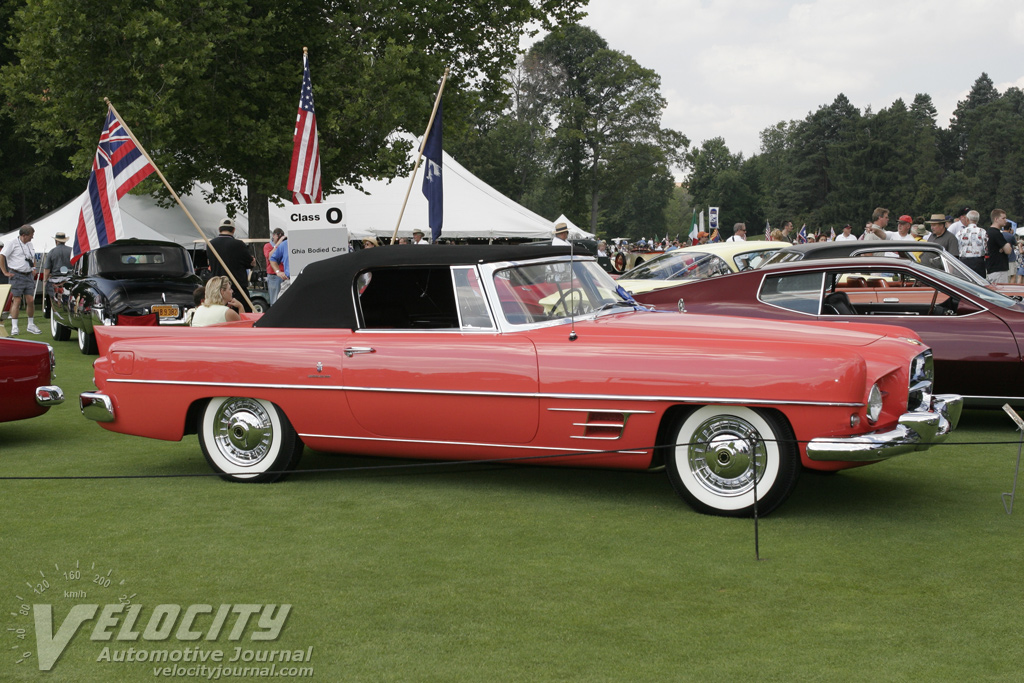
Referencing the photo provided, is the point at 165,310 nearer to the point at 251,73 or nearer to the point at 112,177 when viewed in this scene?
the point at 112,177

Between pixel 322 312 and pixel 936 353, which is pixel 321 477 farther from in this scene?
pixel 936 353

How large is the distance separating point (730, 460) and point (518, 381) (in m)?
1.23

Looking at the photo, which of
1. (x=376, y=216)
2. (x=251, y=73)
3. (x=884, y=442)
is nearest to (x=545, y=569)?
(x=884, y=442)

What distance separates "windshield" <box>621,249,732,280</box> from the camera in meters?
13.1

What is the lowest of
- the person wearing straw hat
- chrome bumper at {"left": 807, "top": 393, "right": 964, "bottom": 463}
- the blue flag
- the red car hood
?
chrome bumper at {"left": 807, "top": 393, "right": 964, "bottom": 463}

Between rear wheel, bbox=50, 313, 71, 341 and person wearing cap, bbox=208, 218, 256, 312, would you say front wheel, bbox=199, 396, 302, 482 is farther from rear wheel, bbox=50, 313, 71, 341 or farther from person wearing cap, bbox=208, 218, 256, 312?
rear wheel, bbox=50, 313, 71, 341

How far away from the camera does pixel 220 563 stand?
193 inches

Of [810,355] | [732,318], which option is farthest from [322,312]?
[810,355]

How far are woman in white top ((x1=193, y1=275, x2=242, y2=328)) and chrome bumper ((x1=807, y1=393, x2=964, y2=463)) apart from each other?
16.4 ft

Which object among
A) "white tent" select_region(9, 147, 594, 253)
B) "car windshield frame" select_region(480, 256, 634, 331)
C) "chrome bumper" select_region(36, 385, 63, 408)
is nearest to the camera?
"car windshield frame" select_region(480, 256, 634, 331)

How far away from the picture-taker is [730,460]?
556cm

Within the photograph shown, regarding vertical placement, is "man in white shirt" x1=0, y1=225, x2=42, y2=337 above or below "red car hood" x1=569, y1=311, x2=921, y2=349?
above

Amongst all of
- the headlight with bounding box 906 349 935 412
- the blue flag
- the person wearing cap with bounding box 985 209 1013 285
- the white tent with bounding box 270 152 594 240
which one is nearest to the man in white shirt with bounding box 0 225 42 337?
the blue flag

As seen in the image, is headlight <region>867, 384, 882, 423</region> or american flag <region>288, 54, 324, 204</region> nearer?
headlight <region>867, 384, 882, 423</region>
